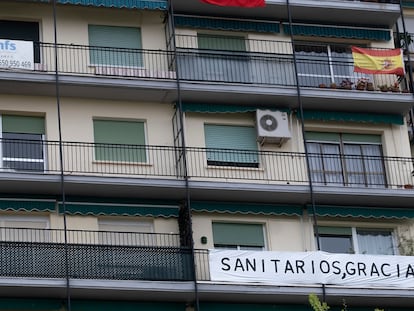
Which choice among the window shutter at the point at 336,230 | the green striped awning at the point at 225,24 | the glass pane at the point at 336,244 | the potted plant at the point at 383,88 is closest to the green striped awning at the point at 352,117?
the potted plant at the point at 383,88

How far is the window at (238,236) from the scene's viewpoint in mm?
34219

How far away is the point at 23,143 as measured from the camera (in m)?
33.5

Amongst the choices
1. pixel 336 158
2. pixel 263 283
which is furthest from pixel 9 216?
pixel 336 158

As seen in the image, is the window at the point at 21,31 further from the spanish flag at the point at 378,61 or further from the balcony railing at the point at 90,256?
the spanish flag at the point at 378,61

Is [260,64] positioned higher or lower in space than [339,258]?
higher

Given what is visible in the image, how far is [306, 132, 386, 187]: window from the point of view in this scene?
117ft

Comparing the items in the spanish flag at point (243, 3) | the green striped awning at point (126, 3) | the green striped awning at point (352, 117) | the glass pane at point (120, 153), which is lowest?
the glass pane at point (120, 153)

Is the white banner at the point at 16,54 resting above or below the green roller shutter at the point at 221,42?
below

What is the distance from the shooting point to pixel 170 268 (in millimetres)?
32562

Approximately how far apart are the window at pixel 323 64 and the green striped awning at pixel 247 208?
3883 millimetres

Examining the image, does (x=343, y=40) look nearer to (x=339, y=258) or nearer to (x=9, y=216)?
(x=339, y=258)

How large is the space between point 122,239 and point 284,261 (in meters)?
4.13

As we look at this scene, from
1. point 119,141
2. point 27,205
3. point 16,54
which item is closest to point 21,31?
point 16,54

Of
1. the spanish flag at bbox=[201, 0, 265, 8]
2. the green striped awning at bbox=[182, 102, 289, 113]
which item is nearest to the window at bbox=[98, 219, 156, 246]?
the green striped awning at bbox=[182, 102, 289, 113]
